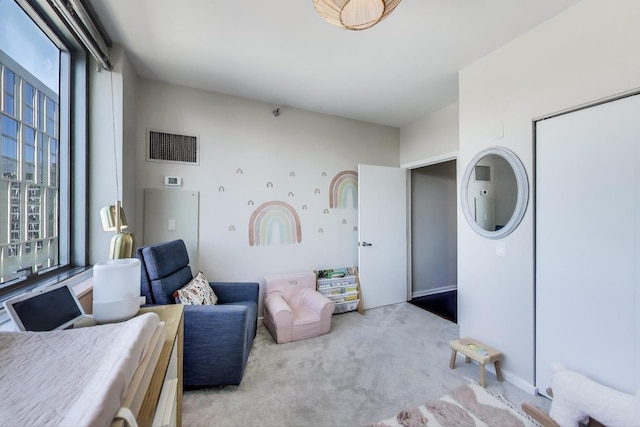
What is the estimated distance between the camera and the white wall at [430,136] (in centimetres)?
298

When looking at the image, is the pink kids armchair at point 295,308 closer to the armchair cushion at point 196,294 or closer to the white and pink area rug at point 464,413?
the armchair cushion at point 196,294

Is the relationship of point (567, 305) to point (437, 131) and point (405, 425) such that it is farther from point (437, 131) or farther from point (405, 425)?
point (437, 131)

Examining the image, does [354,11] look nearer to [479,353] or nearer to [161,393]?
[161,393]

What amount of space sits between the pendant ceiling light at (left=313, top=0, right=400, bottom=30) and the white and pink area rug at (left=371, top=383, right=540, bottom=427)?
90.9 inches

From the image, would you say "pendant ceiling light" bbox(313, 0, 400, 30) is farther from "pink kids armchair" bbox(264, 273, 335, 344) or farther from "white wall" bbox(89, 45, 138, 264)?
"pink kids armchair" bbox(264, 273, 335, 344)

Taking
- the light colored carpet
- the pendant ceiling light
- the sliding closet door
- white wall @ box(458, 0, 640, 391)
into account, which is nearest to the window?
the light colored carpet

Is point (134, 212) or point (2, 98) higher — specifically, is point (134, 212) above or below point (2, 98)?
below

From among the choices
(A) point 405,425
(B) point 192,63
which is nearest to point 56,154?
(B) point 192,63

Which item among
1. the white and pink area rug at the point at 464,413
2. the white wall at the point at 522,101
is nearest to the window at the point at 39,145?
the white and pink area rug at the point at 464,413

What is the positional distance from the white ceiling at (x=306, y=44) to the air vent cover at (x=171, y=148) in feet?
1.79

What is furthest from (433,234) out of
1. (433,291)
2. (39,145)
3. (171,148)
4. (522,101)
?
(39,145)

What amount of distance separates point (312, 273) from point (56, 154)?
2443mm

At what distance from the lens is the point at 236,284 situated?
2545 millimetres

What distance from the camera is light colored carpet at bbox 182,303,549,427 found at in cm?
159
